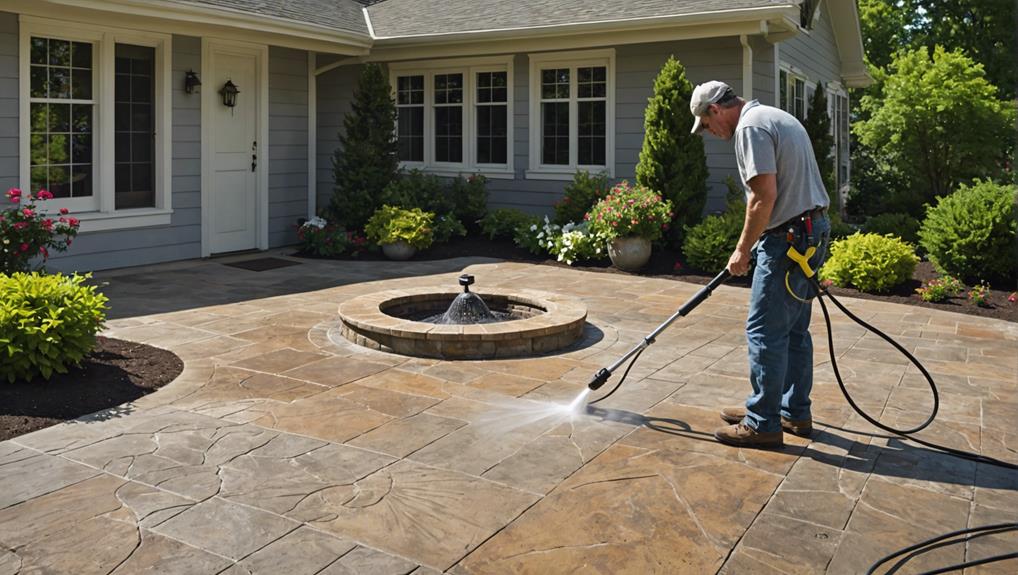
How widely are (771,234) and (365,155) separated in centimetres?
882

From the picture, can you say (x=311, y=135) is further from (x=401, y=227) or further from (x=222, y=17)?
(x=222, y=17)

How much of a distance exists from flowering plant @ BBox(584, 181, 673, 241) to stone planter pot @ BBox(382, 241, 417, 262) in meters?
2.44

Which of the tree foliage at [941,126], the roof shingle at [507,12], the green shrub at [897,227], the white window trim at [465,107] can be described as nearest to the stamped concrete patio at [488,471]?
the roof shingle at [507,12]

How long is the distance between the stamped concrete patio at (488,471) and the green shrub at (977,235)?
3.10 metres

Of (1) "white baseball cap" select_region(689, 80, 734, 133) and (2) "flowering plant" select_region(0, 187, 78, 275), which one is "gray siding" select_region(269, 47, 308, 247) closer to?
(2) "flowering plant" select_region(0, 187, 78, 275)

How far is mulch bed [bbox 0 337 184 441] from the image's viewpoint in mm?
4723

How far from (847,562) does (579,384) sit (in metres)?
2.56

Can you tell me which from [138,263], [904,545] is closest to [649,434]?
[904,545]

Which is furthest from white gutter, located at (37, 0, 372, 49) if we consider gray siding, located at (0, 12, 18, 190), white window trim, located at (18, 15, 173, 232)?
white window trim, located at (18, 15, 173, 232)

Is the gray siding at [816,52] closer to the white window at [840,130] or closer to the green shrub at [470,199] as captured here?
the white window at [840,130]

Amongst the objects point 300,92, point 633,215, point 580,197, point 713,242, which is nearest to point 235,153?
point 300,92

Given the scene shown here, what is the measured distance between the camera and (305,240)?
12.1 m

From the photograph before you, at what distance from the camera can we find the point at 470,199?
12938mm

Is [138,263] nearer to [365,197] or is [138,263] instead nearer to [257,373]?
[365,197]
